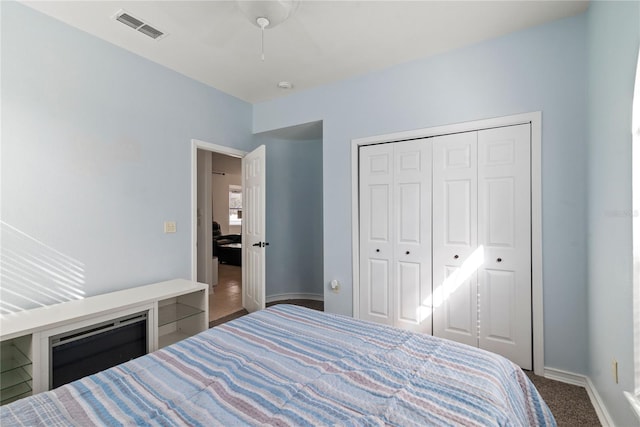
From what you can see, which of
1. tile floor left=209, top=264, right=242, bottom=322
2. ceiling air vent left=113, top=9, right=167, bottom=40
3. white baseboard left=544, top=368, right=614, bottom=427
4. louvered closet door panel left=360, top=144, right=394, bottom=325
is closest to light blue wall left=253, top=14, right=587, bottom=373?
white baseboard left=544, top=368, right=614, bottom=427

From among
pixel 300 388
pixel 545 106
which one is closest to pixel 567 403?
pixel 300 388

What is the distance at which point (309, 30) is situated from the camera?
2338 mm

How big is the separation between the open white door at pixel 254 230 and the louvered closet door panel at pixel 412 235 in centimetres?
146

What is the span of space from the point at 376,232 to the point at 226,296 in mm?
2666

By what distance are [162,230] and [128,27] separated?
5.59ft

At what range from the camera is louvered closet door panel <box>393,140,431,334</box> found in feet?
9.04

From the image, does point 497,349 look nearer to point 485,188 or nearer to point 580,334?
point 580,334

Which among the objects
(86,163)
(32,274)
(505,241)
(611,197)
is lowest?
(32,274)

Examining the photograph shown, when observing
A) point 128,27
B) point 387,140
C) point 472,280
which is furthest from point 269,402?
point 128,27

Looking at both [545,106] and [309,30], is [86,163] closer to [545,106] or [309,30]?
[309,30]

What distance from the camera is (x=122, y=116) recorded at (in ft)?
8.45

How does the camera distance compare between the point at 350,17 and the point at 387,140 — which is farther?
the point at 387,140

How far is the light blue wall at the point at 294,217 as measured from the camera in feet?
14.3

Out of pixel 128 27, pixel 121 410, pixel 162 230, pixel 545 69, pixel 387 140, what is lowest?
pixel 121 410
